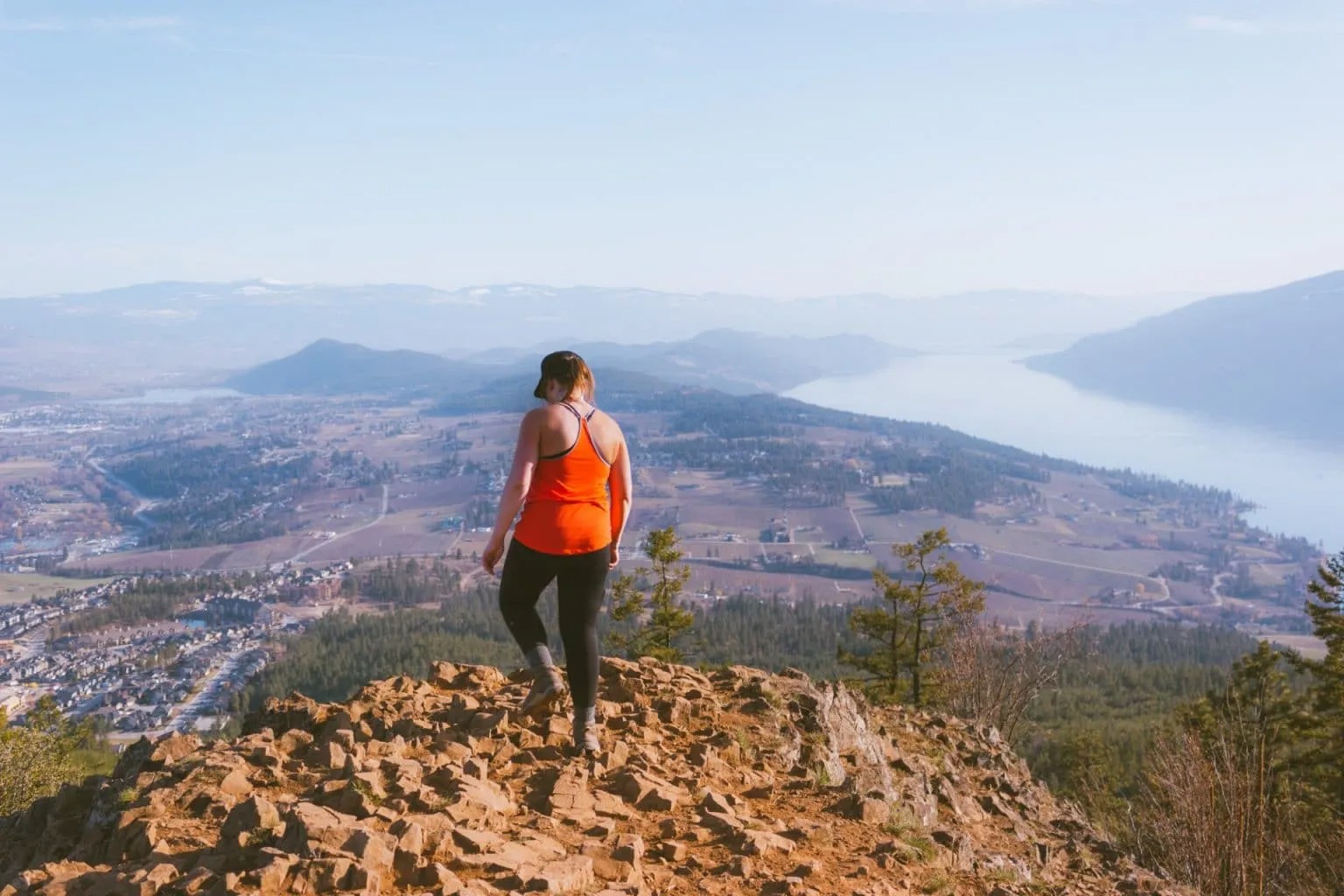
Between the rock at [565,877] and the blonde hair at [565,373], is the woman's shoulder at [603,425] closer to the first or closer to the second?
the blonde hair at [565,373]

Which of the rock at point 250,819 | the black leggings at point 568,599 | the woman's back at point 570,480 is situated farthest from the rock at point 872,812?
the rock at point 250,819

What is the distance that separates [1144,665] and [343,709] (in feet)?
255

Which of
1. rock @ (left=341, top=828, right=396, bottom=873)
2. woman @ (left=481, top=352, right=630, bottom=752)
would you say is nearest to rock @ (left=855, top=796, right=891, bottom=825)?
woman @ (left=481, top=352, right=630, bottom=752)

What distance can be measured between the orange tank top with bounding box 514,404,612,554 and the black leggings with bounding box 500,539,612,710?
103 millimetres

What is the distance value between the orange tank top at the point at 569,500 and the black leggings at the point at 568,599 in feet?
0.34

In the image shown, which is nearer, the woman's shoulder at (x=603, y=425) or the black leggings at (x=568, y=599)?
the woman's shoulder at (x=603, y=425)

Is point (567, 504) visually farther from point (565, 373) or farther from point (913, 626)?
point (913, 626)

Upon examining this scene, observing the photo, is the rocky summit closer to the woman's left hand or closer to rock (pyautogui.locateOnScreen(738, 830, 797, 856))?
rock (pyautogui.locateOnScreen(738, 830, 797, 856))

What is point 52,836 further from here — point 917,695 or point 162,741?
point 917,695

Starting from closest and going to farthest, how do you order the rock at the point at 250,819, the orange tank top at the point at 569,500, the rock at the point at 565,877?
the rock at the point at 565,877, the rock at the point at 250,819, the orange tank top at the point at 569,500

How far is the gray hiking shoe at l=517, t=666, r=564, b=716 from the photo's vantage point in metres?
6.91

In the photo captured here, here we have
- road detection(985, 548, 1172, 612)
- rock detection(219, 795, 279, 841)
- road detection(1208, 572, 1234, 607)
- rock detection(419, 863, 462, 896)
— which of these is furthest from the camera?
road detection(985, 548, 1172, 612)

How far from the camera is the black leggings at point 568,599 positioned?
239 inches

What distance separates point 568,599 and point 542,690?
3.83 feet
